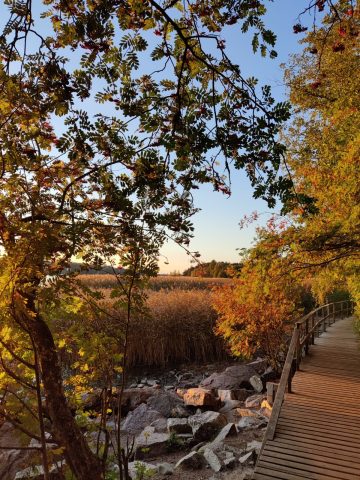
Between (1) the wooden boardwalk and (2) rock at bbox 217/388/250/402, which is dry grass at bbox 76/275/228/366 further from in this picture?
(1) the wooden boardwalk

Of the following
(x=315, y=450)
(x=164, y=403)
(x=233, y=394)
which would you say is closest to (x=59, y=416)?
(x=315, y=450)

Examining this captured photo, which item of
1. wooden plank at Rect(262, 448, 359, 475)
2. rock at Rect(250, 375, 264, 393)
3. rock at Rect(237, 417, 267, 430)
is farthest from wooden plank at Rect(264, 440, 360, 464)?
rock at Rect(250, 375, 264, 393)

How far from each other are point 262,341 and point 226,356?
2816mm

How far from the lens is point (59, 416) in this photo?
3965 millimetres

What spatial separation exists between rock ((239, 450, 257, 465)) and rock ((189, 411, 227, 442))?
142 centimetres

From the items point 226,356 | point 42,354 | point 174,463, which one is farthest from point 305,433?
point 226,356

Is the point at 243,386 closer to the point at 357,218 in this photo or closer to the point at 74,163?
the point at 357,218

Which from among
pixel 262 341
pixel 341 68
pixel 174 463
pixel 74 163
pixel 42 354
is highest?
pixel 341 68

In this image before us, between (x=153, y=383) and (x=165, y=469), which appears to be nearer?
(x=165, y=469)

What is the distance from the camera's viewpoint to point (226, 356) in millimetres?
15852

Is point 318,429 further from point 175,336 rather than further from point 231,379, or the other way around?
point 175,336

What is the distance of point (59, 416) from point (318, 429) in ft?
17.5

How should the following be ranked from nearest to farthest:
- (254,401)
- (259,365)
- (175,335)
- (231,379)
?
(254,401) < (231,379) < (259,365) < (175,335)

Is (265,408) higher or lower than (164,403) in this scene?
lower
